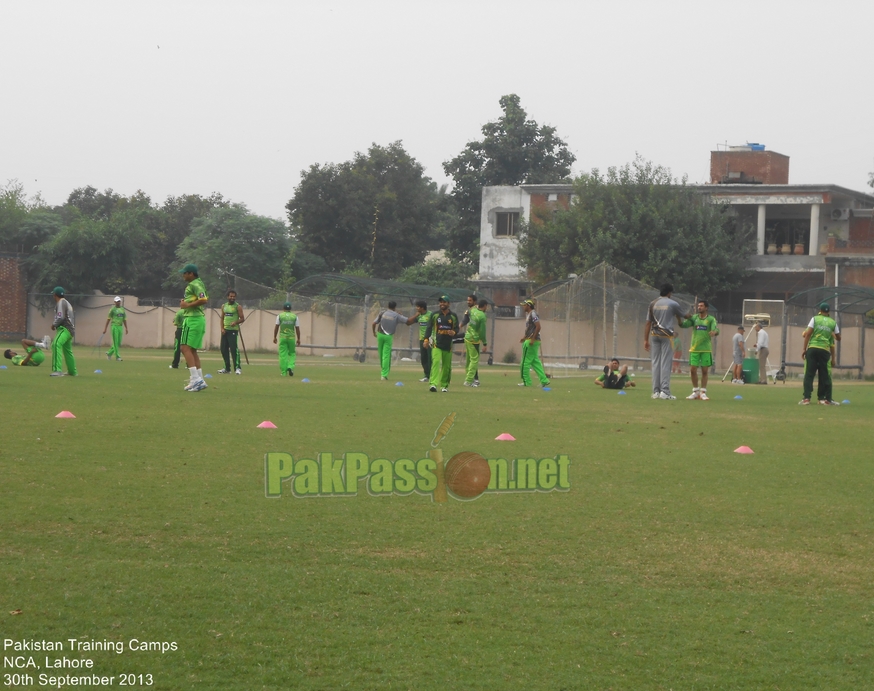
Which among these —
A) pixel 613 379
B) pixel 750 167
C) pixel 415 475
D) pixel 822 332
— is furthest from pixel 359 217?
pixel 415 475

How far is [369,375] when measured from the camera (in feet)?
89.3

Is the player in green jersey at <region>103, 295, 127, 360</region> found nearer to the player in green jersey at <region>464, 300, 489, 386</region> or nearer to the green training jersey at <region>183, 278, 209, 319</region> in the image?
the player in green jersey at <region>464, 300, 489, 386</region>

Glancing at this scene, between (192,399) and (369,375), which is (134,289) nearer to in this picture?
(369,375)

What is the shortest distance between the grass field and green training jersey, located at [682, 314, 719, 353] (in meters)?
9.18

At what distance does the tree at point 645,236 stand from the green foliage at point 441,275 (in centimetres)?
946

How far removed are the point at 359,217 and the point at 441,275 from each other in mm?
9416

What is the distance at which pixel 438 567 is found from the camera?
5805 mm

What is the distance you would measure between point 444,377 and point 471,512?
13.0 meters

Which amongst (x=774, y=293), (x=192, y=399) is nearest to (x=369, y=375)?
(x=192, y=399)

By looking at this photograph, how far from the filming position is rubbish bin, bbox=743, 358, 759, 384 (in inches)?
1173

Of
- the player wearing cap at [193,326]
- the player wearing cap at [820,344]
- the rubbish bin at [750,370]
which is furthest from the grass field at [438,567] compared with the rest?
the rubbish bin at [750,370]

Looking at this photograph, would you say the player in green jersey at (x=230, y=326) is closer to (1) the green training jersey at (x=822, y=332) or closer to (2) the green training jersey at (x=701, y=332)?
(2) the green training jersey at (x=701, y=332)

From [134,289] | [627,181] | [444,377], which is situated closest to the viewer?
[444,377]

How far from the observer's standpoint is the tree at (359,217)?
216 ft
